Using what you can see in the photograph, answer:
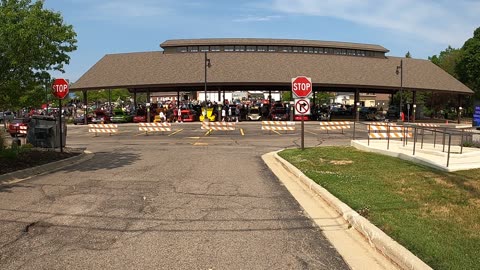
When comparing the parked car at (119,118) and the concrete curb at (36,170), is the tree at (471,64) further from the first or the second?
the concrete curb at (36,170)

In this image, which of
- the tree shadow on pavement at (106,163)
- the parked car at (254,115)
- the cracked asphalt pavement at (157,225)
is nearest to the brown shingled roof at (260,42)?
the parked car at (254,115)

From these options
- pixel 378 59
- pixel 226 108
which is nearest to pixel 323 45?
pixel 378 59

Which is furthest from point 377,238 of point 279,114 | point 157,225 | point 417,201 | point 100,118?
point 100,118

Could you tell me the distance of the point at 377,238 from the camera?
18.9 ft

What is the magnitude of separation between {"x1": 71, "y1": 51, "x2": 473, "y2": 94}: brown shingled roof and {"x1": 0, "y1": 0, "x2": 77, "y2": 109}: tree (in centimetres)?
3489

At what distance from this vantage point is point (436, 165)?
1149 centimetres

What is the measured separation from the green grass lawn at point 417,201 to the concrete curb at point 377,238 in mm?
117

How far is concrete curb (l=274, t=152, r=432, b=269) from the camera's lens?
16.0 ft

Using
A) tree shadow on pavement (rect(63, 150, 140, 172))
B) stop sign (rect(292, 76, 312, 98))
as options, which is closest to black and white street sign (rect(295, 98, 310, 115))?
stop sign (rect(292, 76, 312, 98))

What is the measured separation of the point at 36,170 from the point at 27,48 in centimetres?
340

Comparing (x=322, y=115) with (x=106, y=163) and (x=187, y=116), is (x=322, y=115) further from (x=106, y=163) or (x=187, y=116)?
(x=106, y=163)

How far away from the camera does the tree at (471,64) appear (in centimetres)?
7250

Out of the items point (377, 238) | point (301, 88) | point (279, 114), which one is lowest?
point (377, 238)

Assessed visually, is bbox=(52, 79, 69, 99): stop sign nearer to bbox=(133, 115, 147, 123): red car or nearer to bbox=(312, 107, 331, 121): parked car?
bbox=(133, 115, 147, 123): red car
